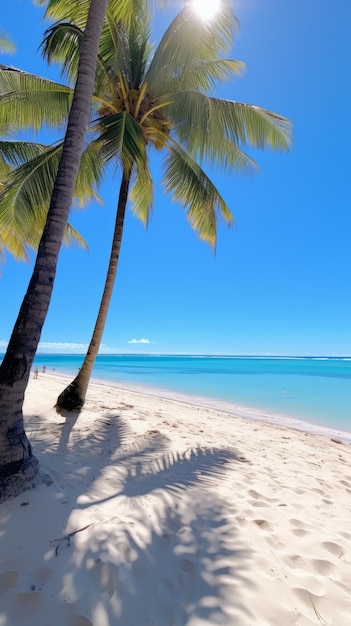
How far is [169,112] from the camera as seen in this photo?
5.96m

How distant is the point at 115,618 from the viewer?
1645mm

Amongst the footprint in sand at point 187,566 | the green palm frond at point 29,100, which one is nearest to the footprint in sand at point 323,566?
the footprint in sand at point 187,566

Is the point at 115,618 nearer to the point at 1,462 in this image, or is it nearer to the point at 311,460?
the point at 1,462

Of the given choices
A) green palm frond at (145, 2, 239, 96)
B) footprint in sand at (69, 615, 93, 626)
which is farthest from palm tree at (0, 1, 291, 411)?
footprint in sand at (69, 615, 93, 626)

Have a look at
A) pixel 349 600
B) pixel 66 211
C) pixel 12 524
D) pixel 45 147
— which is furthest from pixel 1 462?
pixel 45 147

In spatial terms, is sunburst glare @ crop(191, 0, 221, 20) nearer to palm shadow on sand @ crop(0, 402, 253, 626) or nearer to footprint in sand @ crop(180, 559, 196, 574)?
palm shadow on sand @ crop(0, 402, 253, 626)

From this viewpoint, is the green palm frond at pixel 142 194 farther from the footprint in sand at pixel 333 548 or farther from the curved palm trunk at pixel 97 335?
the footprint in sand at pixel 333 548

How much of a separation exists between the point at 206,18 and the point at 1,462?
7.17m

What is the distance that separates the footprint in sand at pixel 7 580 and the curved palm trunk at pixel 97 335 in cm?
456

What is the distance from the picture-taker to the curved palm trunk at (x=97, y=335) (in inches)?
249

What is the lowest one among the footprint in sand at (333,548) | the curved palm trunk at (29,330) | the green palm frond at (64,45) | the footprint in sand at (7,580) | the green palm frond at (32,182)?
the footprint in sand at (333,548)

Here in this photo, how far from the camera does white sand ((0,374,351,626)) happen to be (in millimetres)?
1750

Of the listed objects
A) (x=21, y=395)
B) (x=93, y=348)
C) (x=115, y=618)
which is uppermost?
(x=93, y=348)

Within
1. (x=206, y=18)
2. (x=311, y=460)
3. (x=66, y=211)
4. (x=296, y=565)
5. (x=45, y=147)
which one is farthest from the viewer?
(x=45, y=147)
